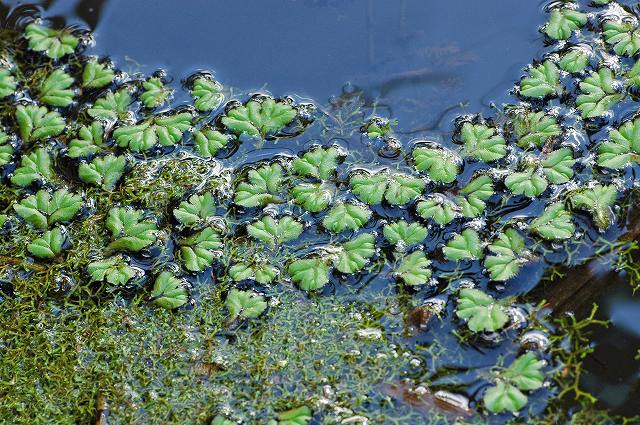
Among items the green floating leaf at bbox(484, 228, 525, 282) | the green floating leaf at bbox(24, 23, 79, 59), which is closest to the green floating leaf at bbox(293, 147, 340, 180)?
the green floating leaf at bbox(484, 228, 525, 282)

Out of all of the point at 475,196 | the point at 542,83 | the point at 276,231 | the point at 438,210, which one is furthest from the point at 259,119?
the point at 542,83

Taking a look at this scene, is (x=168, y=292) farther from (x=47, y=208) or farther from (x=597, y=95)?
(x=597, y=95)

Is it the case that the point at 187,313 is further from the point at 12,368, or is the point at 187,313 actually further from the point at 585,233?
the point at 585,233

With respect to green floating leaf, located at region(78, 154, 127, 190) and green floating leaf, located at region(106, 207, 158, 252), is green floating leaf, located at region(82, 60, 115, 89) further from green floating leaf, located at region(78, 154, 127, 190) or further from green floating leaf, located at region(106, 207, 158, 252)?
green floating leaf, located at region(106, 207, 158, 252)

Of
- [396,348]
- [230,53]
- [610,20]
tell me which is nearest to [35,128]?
[230,53]

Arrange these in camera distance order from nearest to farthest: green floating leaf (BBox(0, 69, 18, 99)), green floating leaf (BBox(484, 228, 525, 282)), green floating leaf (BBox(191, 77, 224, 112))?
1. green floating leaf (BBox(484, 228, 525, 282))
2. green floating leaf (BBox(191, 77, 224, 112))
3. green floating leaf (BBox(0, 69, 18, 99))
